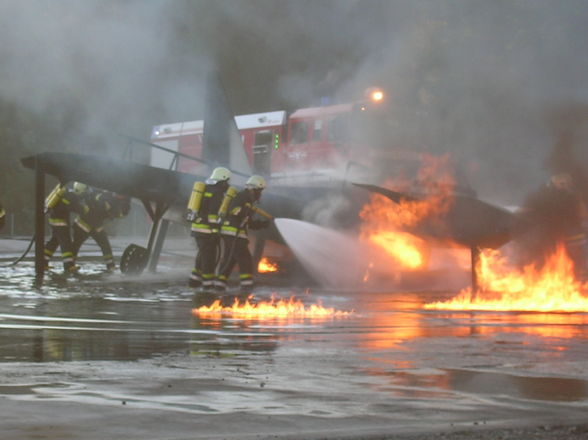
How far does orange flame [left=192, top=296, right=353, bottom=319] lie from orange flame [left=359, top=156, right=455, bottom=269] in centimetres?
459

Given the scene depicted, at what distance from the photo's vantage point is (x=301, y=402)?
18.8 ft

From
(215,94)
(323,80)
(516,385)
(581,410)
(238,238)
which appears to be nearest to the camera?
(581,410)

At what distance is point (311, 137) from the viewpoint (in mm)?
26156

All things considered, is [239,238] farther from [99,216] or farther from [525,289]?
[99,216]

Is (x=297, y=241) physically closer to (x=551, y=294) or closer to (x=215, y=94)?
(x=215, y=94)

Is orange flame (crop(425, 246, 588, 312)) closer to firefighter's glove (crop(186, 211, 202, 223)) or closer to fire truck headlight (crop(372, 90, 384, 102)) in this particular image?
firefighter's glove (crop(186, 211, 202, 223))

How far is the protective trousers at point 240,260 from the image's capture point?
1619 cm

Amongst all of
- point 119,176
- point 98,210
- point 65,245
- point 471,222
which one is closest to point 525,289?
point 471,222

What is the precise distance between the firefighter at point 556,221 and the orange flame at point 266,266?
6.30 meters

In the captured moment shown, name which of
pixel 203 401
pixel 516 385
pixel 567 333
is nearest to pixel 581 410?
pixel 516 385

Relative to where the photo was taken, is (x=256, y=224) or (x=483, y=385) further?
(x=256, y=224)

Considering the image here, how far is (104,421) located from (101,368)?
6.56 feet

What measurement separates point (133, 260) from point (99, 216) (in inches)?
72.3

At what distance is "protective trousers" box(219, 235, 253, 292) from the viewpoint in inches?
637
